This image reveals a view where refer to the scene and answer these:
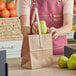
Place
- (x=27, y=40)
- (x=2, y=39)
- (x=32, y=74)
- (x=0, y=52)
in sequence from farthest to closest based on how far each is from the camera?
(x=2, y=39)
(x=27, y=40)
(x=32, y=74)
(x=0, y=52)

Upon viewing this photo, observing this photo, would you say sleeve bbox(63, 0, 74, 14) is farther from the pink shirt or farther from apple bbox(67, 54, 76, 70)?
apple bbox(67, 54, 76, 70)

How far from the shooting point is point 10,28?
2.32 metres

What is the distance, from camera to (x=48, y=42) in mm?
1392

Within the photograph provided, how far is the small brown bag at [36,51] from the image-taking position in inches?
52.3

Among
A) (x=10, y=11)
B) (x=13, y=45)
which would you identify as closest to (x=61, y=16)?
(x=13, y=45)

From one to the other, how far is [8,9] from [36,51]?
2.11 m

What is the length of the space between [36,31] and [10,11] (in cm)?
194

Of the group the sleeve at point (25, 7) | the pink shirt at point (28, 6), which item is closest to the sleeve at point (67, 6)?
the pink shirt at point (28, 6)

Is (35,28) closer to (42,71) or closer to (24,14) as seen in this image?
(42,71)

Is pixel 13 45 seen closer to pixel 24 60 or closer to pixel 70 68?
pixel 24 60

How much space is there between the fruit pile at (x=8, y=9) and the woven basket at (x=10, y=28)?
920mm

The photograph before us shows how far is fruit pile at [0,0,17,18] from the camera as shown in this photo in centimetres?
324

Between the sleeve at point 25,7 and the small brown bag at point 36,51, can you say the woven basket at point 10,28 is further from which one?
the small brown bag at point 36,51

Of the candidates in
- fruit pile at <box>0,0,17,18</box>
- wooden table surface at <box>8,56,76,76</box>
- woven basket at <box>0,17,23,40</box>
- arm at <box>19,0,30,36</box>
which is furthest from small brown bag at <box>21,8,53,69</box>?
fruit pile at <box>0,0,17,18</box>
